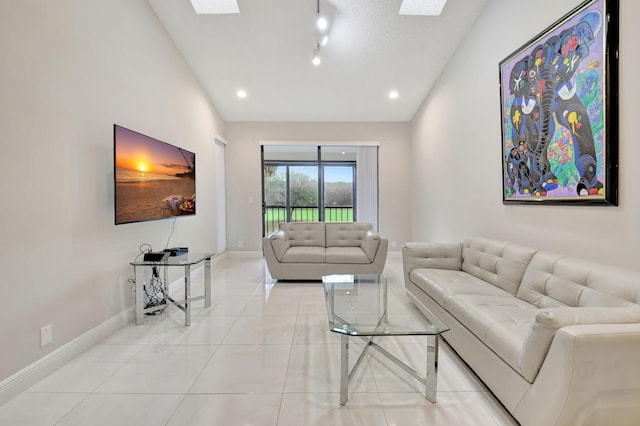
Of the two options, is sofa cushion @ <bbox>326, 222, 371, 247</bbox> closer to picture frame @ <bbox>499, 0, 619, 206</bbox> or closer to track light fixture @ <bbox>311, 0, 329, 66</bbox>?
picture frame @ <bbox>499, 0, 619, 206</bbox>

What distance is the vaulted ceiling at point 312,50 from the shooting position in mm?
3412

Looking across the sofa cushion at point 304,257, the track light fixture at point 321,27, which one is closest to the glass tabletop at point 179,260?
the sofa cushion at point 304,257

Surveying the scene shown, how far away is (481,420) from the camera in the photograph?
1555 mm

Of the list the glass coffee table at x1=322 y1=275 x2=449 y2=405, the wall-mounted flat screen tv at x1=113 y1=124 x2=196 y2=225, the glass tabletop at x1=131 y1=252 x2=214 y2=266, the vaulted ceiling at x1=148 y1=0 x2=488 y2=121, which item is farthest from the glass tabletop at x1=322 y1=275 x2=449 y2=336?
the vaulted ceiling at x1=148 y1=0 x2=488 y2=121

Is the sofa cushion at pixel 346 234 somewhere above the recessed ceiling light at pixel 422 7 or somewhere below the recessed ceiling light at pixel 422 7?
below

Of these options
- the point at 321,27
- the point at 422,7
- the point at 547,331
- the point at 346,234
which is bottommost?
the point at 547,331

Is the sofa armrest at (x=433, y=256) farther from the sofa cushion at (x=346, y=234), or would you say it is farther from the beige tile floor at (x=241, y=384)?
the sofa cushion at (x=346, y=234)

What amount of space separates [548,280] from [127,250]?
356cm

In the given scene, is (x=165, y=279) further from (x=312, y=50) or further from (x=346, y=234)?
(x=312, y=50)

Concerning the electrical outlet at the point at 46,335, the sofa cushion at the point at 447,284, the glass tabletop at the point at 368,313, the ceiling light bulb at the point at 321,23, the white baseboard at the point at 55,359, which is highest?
the ceiling light bulb at the point at 321,23

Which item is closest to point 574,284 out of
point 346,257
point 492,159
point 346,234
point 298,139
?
point 492,159

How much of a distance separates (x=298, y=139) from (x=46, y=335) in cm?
477

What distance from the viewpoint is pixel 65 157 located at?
2137mm

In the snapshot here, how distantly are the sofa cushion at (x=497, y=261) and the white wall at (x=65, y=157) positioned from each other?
3.39 metres
